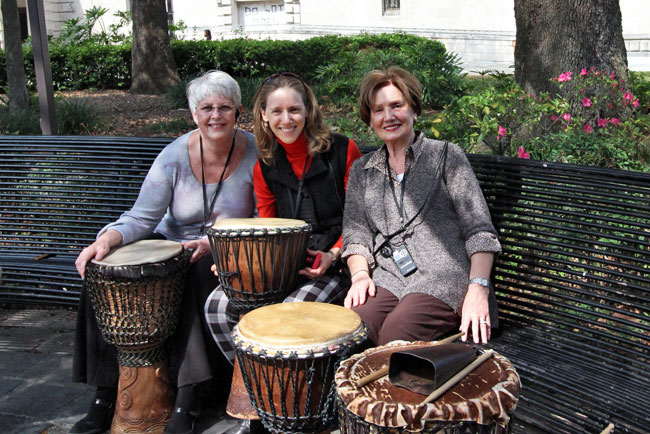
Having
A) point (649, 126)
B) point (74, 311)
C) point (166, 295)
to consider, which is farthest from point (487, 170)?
point (74, 311)

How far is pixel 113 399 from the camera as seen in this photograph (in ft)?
11.2

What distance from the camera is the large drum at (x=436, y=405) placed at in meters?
1.89

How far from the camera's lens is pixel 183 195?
3.63m

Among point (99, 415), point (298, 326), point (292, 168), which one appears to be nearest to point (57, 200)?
point (99, 415)

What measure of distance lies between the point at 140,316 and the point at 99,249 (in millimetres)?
371

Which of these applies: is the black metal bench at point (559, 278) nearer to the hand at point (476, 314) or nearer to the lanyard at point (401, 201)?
the hand at point (476, 314)

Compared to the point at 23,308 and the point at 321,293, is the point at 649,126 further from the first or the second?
the point at 23,308

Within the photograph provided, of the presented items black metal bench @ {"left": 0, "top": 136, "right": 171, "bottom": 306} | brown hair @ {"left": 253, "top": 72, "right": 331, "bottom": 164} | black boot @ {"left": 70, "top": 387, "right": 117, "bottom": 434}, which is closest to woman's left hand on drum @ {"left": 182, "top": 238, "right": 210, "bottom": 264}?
brown hair @ {"left": 253, "top": 72, "right": 331, "bottom": 164}

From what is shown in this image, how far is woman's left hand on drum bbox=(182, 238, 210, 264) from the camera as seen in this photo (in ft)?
11.2

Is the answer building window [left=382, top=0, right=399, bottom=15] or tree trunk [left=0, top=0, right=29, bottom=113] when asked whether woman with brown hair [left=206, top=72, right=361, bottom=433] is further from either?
building window [left=382, top=0, right=399, bottom=15]

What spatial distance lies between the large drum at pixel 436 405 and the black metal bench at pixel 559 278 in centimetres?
70

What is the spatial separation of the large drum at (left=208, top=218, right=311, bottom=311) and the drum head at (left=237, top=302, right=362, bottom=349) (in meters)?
0.30

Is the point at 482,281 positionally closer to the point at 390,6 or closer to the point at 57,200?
the point at 57,200

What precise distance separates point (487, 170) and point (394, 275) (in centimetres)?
80
